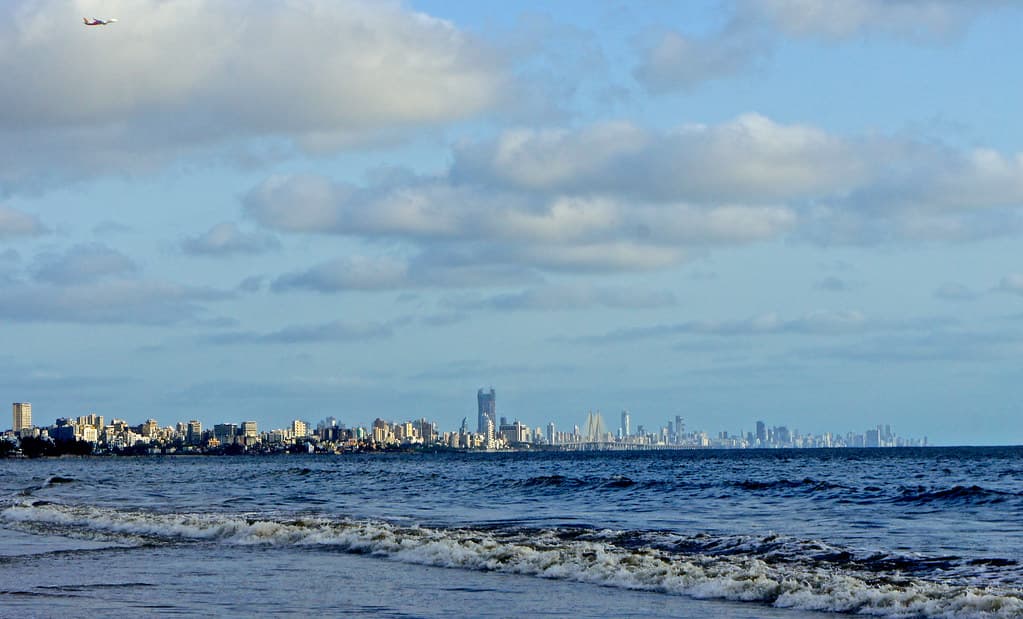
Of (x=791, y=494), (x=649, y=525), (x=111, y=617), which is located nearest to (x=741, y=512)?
(x=649, y=525)

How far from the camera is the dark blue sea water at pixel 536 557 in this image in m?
17.7

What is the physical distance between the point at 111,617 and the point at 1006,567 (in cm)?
1531

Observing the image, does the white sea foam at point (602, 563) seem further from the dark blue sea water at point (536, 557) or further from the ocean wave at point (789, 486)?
the ocean wave at point (789, 486)

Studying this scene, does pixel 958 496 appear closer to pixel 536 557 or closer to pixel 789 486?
pixel 789 486

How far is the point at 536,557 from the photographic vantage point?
23.4m

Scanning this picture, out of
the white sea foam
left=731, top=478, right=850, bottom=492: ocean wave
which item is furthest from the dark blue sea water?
left=731, top=478, right=850, bottom=492: ocean wave

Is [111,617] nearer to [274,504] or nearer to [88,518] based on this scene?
[88,518]

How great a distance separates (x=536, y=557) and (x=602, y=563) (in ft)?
5.29

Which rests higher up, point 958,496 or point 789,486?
point 958,496

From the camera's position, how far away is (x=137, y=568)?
2258cm

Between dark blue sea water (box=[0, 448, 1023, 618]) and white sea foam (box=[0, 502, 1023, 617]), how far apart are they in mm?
50

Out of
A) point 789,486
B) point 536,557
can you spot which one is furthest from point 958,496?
point 536,557

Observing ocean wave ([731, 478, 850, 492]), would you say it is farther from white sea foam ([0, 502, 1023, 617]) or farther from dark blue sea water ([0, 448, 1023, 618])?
white sea foam ([0, 502, 1023, 617])

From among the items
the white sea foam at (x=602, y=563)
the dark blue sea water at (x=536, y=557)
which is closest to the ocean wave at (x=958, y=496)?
the dark blue sea water at (x=536, y=557)
